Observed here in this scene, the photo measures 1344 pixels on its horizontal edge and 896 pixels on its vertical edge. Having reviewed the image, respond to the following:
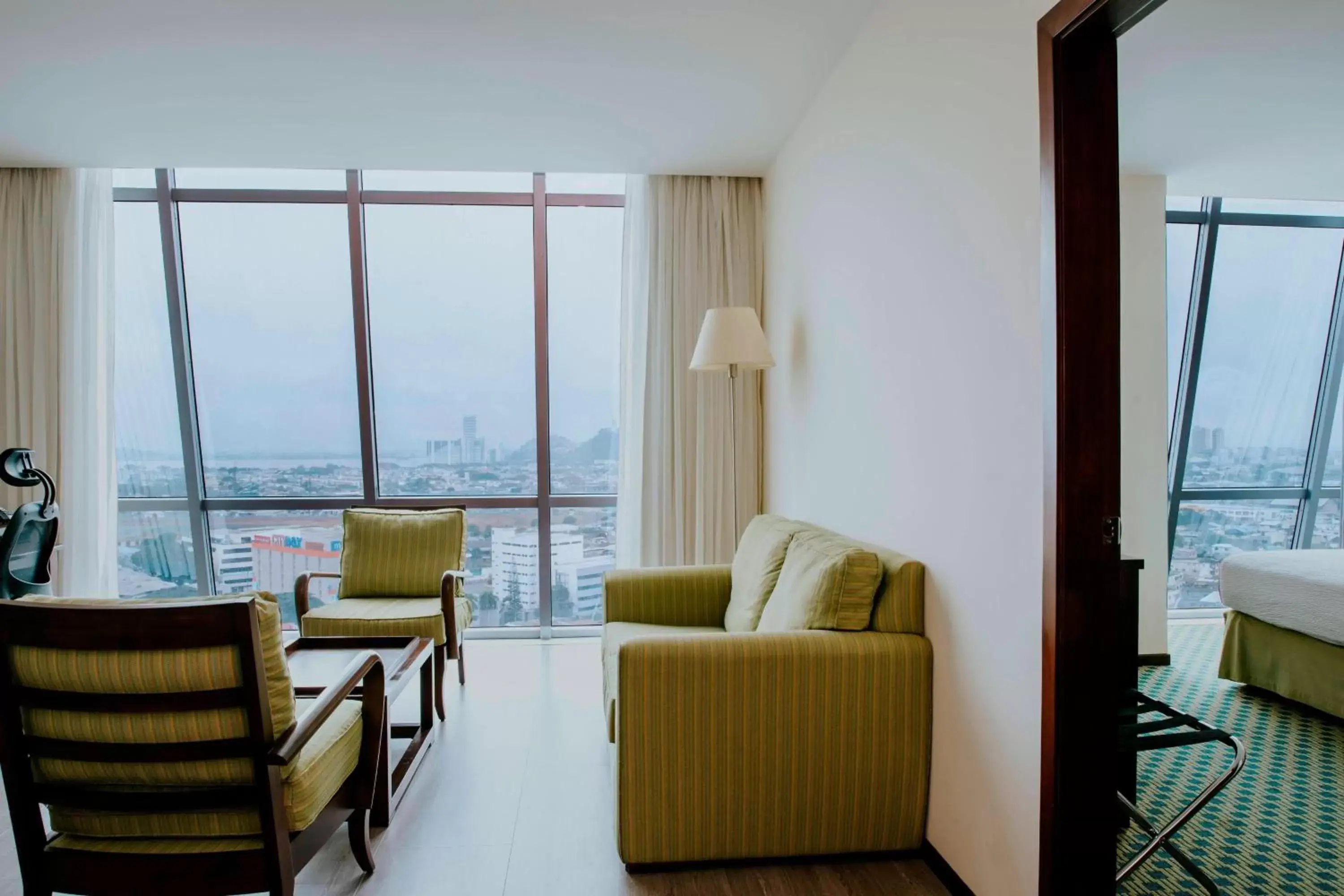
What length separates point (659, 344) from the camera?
15.0 feet

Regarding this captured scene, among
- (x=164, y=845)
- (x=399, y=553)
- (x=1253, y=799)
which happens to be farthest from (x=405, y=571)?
(x=1253, y=799)

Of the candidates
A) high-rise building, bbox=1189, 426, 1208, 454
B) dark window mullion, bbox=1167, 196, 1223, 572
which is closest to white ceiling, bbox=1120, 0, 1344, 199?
dark window mullion, bbox=1167, 196, 1223, 572

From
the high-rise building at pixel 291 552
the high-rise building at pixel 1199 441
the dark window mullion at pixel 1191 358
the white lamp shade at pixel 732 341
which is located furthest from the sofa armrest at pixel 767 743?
the high-rise building at pixel 1199 441

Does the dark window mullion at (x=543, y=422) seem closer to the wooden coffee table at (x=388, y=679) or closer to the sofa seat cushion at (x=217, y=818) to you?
the wooden coffee table at (x=388, y=679)

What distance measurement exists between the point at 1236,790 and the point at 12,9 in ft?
16.5

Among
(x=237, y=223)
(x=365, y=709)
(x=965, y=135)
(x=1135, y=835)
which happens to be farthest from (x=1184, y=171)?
(x=237, y=223)

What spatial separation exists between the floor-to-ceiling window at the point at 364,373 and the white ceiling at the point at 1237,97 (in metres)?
2.86

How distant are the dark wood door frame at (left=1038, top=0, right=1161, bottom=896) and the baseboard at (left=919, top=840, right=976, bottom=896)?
443mm

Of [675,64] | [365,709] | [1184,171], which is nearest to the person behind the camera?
[365,709]

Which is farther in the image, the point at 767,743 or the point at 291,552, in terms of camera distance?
the point at 291,552

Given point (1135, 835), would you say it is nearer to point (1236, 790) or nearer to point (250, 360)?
point (1236, 790)

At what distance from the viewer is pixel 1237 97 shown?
2873 millimetres

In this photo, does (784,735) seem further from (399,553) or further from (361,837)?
(399,553)

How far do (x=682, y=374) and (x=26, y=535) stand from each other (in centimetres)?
334
